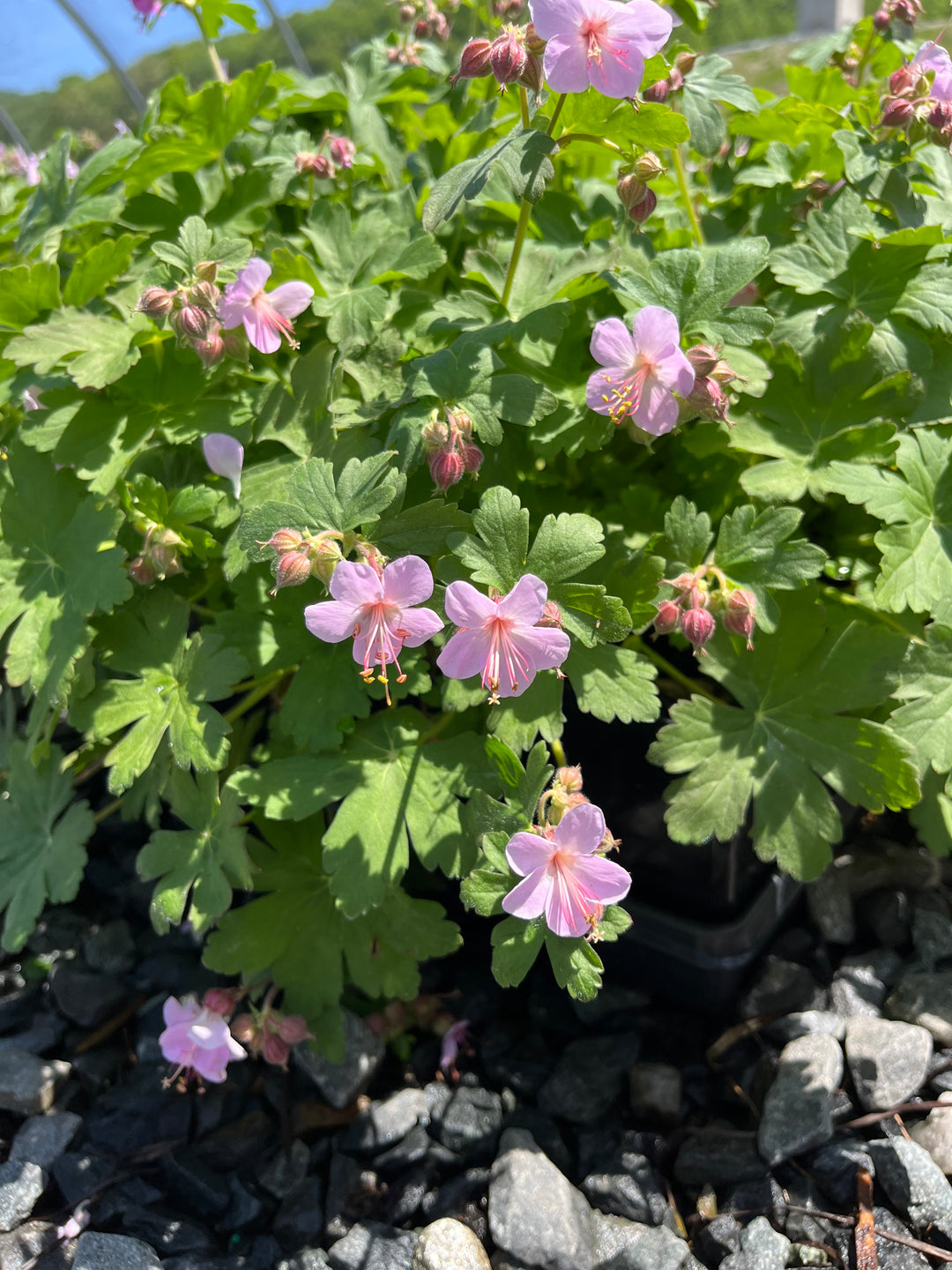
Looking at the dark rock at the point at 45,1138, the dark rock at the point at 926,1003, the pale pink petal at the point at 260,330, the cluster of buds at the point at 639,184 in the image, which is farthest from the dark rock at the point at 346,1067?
the cluster of buds at the point at 639,184

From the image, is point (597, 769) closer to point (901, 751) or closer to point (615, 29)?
point (901, 751)

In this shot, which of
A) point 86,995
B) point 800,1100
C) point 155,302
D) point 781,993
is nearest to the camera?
point 155,302

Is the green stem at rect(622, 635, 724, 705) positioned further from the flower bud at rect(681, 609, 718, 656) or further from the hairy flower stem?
the flower bud at rect(681, 609, 718, 656)

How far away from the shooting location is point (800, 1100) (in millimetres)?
1694

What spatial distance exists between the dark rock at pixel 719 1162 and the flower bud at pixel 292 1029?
0.70m

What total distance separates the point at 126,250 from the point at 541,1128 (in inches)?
69.4

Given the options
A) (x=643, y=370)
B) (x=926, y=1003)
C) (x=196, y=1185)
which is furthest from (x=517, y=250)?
(x=196, y=1185)

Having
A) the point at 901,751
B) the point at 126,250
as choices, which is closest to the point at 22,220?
the point at 126,250

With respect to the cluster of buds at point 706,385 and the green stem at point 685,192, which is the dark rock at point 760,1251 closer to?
the cluster of buds at point 706,385

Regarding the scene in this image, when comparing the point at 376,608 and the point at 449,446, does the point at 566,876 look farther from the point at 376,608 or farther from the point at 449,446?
the point at 449,446

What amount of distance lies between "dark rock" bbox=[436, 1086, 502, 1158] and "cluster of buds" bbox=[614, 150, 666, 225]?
5.18ft

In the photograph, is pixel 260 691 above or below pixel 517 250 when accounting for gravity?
below

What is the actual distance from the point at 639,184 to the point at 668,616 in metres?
0.67

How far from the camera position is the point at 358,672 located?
1547 millimetres
